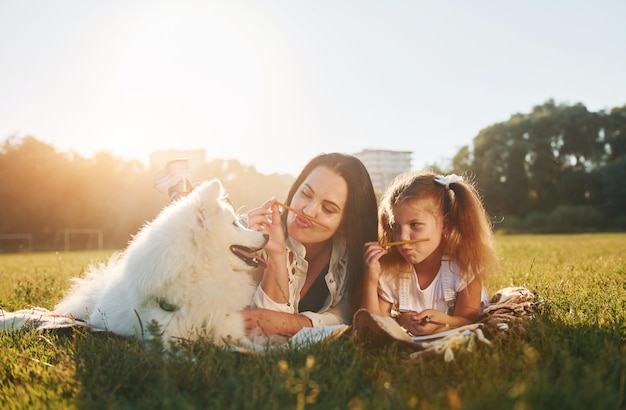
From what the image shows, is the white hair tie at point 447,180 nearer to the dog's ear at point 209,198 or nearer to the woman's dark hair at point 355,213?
the woman's dark hair at point 355,213

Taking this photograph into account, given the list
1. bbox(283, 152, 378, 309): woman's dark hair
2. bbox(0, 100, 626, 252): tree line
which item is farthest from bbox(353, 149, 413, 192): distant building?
bbox(283, 152, 378, 309): woman's dark hair

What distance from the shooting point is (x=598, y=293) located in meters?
4.38

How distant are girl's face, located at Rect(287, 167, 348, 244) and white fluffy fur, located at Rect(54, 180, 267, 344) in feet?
1.86

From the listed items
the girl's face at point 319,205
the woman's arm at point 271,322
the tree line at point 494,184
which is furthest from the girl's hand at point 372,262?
the tree line at point 494,184

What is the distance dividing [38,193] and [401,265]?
3069 cm

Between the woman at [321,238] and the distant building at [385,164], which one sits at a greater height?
the distant building at [385,164]

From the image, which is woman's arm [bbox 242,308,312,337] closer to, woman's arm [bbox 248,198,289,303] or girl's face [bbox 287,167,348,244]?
woman's arm [bbox 248,198,289,303]

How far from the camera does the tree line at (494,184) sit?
29031 millimetres

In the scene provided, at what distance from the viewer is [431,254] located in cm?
409

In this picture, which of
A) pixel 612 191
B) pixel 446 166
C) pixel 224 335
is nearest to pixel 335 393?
pixel 224 335

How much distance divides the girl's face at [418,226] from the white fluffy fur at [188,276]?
1149mm

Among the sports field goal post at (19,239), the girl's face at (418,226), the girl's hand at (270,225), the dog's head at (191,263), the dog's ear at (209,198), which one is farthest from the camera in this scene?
the sports field goal post at (19,239)

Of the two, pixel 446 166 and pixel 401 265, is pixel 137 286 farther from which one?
pixel 446 166

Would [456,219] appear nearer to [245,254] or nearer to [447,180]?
[447,180]
